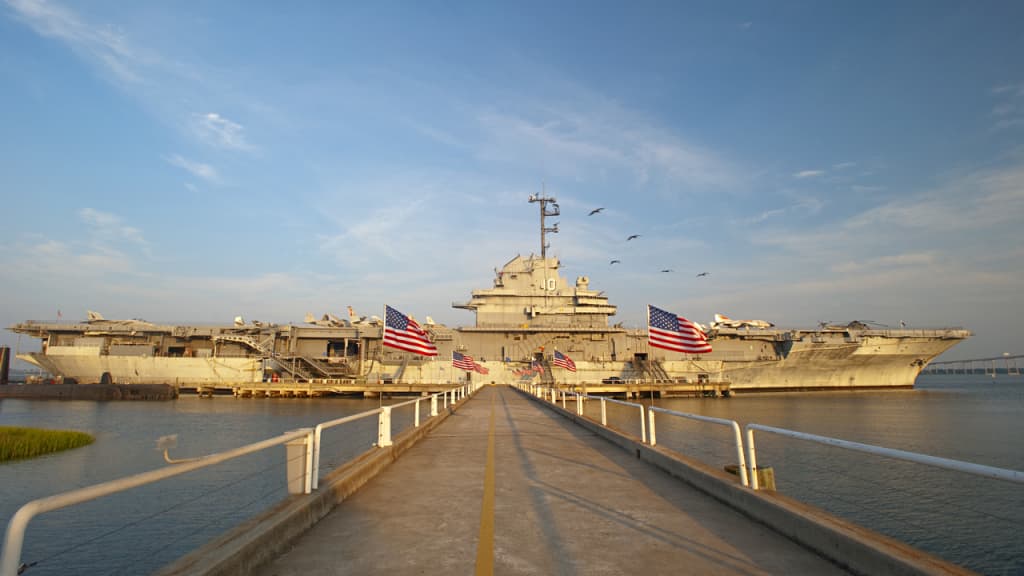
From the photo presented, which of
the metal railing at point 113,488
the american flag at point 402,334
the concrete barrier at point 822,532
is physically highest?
the american flag at point 402,334

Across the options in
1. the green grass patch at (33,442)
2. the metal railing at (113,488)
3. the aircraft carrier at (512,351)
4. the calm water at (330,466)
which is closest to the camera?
the metal railing at (113,488)

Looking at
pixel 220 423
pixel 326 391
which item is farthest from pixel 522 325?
pixel 220 423

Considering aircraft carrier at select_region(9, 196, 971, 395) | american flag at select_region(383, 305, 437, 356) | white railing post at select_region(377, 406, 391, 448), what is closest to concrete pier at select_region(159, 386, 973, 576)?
white railing post at select_region(377, 406, 391, 448)

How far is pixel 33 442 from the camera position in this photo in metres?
19.6

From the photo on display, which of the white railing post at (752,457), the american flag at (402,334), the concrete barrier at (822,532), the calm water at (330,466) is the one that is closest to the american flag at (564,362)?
the calm water at (330,466)

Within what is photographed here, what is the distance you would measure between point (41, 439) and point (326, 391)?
31932 millimetres

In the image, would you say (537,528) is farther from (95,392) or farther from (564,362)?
(95,392)

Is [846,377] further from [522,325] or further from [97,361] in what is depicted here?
[97,361]

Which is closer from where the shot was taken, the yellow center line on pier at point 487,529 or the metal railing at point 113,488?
the metal railing at point 113,488

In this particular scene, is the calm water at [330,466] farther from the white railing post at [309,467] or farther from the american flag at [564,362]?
Result: the american flag at [564,362]

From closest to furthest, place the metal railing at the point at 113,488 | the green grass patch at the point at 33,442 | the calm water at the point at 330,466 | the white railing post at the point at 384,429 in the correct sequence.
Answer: the metal railing at the point at 113,488 < the calm water at the point at 330,466 < the white railing post at the point at 384,429 < the green grass patch at the point at 33,442

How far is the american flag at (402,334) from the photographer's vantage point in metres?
17.6

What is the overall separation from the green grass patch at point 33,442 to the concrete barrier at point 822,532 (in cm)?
2331

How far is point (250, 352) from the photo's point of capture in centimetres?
5325
